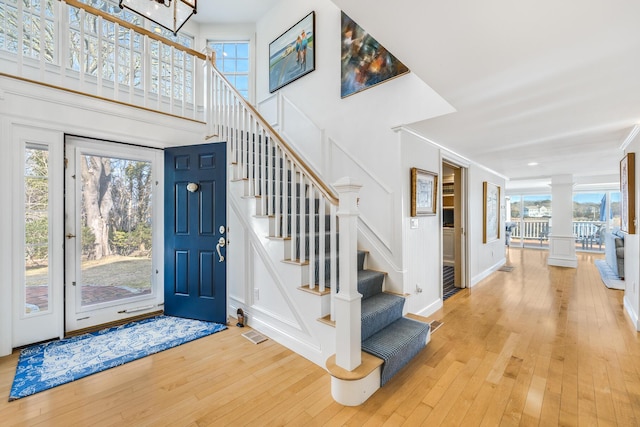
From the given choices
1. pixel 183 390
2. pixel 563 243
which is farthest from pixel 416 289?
pixel 563 243

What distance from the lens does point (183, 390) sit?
1.89 m

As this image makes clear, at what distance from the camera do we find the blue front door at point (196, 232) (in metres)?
2.98

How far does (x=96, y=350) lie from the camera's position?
2.39 metres

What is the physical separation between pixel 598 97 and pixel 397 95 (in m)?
1.59

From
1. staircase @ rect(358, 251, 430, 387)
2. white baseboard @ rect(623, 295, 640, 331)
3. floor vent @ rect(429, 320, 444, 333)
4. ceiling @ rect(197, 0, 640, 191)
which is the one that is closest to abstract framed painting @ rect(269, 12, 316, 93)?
ceiling @ rect(197, 0, 640, 191)

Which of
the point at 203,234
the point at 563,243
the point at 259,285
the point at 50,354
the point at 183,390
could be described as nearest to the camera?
→ the point at 183,390

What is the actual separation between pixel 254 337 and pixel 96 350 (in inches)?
54.0

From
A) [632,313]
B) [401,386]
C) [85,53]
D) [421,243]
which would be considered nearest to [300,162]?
[421,243]

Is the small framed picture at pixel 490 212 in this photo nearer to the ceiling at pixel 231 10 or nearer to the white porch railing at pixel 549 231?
the white porch railing at pixel 549 231

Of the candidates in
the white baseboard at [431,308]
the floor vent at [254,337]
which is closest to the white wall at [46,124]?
the floor vent at [254,337]

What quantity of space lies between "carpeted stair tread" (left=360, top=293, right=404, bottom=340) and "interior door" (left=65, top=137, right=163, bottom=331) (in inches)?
103

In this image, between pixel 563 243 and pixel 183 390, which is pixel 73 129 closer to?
pixel 183 390

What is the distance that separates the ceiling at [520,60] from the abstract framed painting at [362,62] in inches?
27.1

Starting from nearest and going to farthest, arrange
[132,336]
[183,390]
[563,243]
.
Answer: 1. [183,390]
2. [132,336]
3. [563,243]
